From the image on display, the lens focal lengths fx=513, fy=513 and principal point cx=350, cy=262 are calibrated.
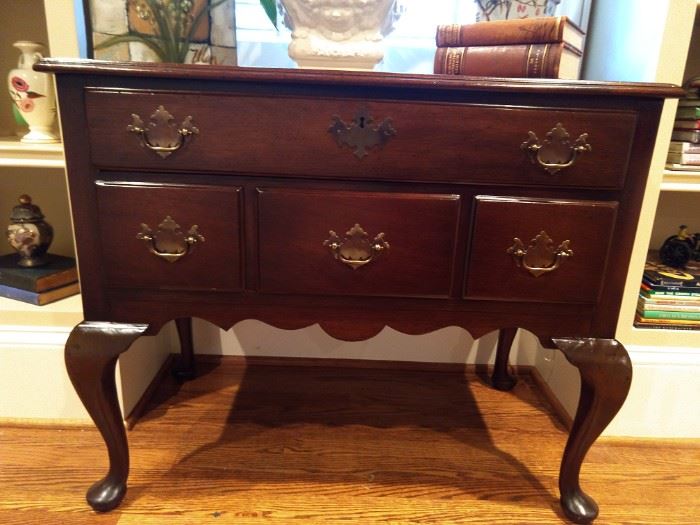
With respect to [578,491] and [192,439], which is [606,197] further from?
[192,439]

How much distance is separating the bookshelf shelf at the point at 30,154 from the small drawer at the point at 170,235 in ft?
1.29

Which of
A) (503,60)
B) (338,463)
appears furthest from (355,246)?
(338,463)

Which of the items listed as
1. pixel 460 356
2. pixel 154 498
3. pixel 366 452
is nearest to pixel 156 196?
pixel 154 498

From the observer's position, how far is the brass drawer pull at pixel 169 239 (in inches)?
32.1

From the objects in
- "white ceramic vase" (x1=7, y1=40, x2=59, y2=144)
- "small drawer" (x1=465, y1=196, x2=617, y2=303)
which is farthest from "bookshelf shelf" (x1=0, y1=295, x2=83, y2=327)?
"small drawer" (x1=465, y1=196, x2=617, y2=303)

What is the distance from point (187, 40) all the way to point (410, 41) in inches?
22.7

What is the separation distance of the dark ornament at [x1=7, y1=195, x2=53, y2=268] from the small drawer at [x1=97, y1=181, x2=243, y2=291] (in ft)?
1.76

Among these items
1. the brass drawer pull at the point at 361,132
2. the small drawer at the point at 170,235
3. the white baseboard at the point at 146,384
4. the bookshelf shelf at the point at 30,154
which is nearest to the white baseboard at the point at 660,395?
the white baseboard at the point at 146,384

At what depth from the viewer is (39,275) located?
122cm

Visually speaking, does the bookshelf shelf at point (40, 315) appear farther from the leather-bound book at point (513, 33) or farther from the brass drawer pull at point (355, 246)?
the leather-bound book at point (513, 33)

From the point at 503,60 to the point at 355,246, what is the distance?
1.47ft

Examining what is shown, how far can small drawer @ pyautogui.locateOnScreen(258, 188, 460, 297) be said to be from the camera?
2.65ft

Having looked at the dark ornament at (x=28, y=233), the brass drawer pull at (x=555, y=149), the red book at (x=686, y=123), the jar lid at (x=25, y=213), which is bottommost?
the dark ornament at (x=28, y=233)

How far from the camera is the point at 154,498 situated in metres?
1.02
